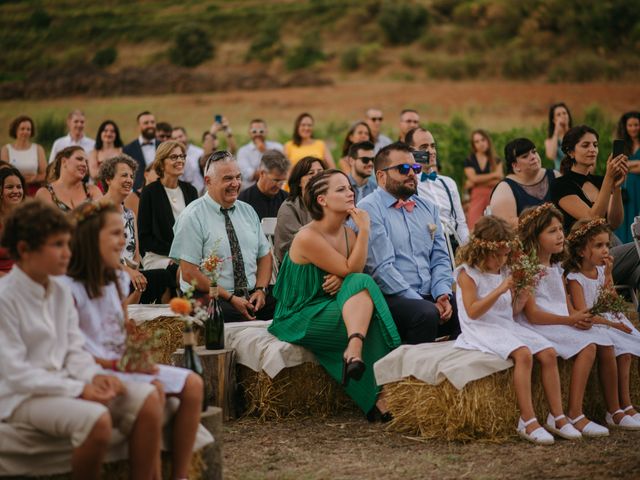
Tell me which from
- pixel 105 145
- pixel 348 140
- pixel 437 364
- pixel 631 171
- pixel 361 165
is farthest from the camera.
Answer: pixel 105 145

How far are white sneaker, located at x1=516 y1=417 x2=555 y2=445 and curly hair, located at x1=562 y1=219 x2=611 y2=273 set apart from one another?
1.12 m

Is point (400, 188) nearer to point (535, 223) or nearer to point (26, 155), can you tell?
point (535, 223)

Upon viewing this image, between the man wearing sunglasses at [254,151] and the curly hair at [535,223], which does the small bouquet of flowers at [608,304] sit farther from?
the man wearing sunglasses at [254,151]

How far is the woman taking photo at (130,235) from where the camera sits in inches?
283

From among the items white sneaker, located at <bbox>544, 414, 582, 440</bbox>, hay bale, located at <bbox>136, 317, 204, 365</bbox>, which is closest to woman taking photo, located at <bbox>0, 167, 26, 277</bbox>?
hay bale, located at <bbox>136, 317, 204, 365</bbox>

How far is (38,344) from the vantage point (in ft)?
12.8

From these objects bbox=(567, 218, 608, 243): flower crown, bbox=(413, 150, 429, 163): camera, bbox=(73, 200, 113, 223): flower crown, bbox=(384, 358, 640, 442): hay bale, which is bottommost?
bbox=(384, 358, 640, 442): hay bale

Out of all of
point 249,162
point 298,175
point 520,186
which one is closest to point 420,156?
point 520,186

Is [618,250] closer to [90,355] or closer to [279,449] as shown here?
[279,449]

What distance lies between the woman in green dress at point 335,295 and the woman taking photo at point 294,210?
0.83 m

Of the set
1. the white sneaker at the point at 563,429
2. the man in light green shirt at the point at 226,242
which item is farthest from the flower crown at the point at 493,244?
the man in light green shirt at the point at 226,242

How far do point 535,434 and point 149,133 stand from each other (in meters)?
6.61

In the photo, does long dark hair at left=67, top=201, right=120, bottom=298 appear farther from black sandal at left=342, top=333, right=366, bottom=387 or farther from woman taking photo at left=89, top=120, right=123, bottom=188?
woman taking photo at left=89, top=120, right=123, bottom=188

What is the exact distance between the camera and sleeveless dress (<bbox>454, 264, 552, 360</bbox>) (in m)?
5.48
